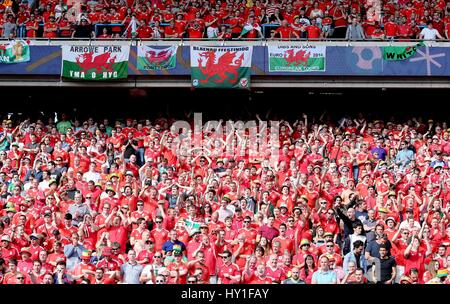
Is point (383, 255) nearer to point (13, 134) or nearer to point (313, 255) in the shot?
point (313, 255)

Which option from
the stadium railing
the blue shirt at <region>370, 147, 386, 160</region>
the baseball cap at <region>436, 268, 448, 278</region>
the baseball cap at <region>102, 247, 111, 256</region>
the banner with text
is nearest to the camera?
the baseball cap at <region>436, 268, 448, 278</region>

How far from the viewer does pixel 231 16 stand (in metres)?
21.5

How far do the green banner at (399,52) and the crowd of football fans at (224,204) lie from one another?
5.49 feet

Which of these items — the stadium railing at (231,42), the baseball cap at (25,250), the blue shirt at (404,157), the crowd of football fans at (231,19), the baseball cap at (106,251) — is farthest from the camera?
the crowd of football fans at (231,19)

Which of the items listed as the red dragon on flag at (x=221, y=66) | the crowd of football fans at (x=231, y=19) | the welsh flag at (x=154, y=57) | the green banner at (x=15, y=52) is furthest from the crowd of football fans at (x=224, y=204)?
the crowd of football fans at (x=231, y=19)

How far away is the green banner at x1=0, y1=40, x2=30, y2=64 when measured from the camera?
67.2ft

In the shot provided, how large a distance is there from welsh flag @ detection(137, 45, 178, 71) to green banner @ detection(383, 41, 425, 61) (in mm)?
5261

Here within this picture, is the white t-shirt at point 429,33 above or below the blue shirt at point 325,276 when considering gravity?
above

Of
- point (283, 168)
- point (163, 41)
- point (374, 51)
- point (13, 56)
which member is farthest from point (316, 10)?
point (13, 56)

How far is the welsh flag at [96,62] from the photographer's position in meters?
20.1

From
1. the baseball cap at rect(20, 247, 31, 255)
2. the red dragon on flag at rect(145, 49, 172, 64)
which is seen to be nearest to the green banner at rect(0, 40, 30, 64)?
the red dragon on flag at rect(145, 49, 172, 64)

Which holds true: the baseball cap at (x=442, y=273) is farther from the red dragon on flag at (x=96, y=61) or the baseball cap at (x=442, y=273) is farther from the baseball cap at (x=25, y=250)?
the red dragon on flag at (x=96, y=61)

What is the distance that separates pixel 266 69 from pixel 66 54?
5021mm

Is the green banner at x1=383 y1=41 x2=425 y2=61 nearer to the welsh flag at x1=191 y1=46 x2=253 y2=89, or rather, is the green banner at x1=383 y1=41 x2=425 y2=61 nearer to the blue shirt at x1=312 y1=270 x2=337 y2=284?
the welsh flag at x1=191 y1=46 x2=253 y2=89
